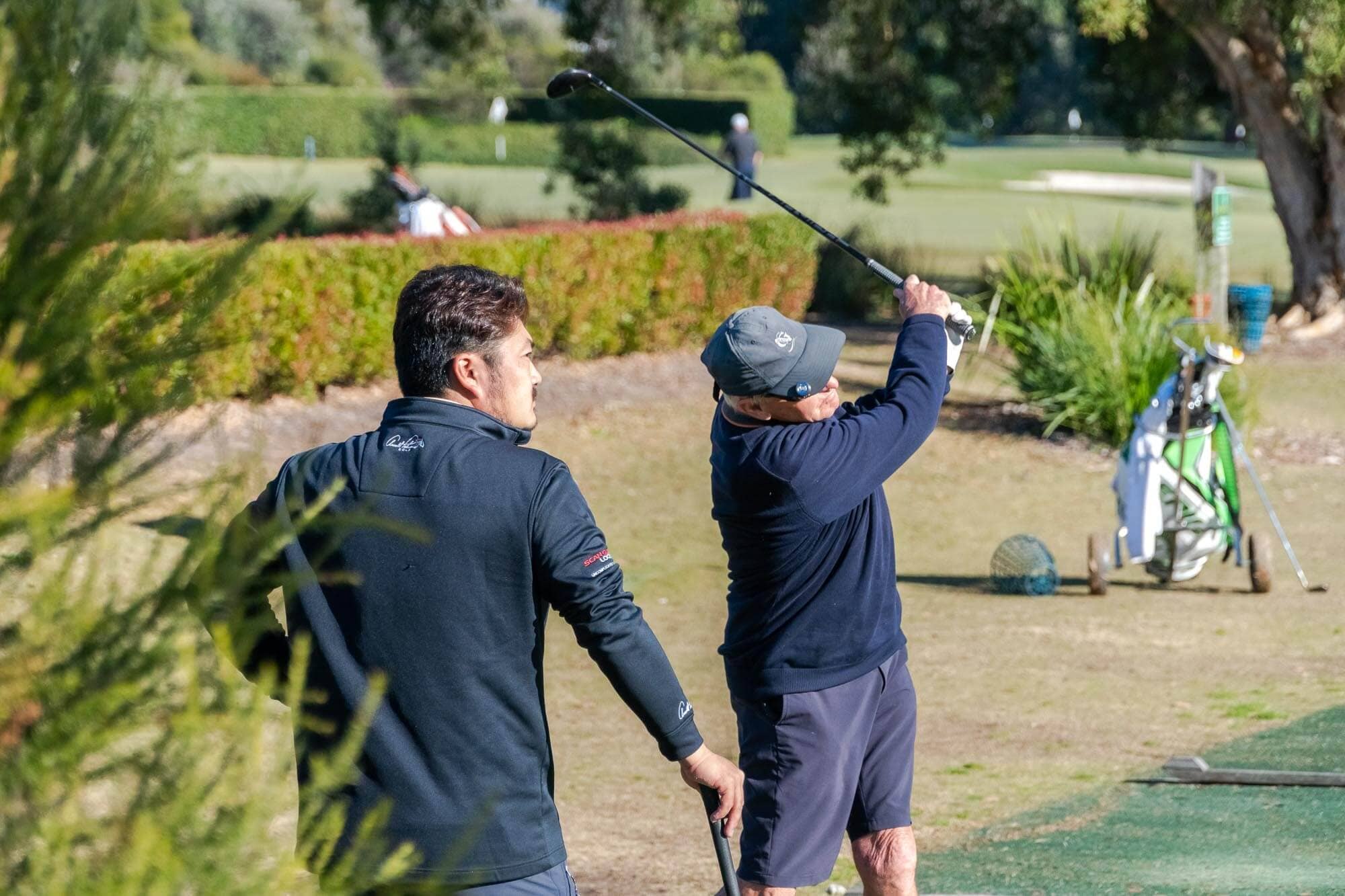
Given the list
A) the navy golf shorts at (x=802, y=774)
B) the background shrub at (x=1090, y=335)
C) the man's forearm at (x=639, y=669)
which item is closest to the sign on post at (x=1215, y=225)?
the background shrub at (x=1090, y=335)

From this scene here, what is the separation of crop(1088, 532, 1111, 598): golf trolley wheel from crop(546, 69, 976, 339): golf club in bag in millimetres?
4617

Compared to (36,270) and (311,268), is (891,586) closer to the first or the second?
(36,270)

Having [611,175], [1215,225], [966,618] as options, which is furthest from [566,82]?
[611,175]

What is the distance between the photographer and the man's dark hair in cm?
313

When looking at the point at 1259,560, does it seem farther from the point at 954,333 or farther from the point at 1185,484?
the point at 954,333

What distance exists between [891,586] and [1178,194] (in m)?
42.6

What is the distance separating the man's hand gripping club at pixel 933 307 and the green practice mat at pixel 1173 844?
1.95m

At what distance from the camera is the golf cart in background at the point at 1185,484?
945 cm

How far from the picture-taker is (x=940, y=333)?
3.94m

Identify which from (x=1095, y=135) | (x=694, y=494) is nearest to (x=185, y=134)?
(x=694, y=494)

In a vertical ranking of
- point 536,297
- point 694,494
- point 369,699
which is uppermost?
point 369,699

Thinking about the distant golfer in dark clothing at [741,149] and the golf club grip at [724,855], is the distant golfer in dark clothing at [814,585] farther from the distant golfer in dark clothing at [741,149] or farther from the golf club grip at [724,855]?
the distant golfer in dark clothing at [741,149]

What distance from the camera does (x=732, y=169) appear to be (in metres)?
5.23

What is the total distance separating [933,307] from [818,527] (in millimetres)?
608
